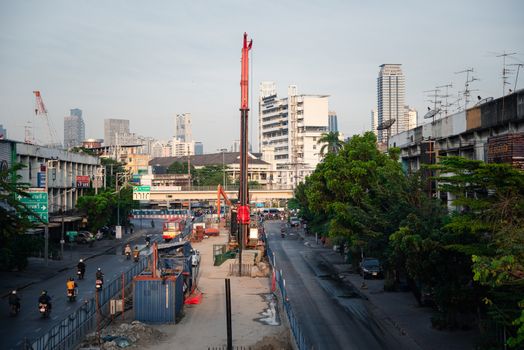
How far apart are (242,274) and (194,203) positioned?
135 meters

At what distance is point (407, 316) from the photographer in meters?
31.9

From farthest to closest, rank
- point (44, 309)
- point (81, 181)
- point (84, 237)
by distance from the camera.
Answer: point (81, 181)
point (84, 237)
point (44, 309)

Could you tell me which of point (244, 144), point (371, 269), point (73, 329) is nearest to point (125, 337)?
point (73, 329)

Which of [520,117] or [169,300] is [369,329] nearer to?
[169,300]

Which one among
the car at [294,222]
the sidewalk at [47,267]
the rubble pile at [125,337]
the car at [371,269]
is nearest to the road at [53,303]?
the sidewalk at [47,267]

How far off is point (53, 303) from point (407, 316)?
1989 centimetres

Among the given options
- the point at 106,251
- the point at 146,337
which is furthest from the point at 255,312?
the point at 106,251

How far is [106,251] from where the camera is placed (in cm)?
6725

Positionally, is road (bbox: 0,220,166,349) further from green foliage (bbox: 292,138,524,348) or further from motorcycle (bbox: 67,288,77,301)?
green foliage (bbox: 292,138,524,348)

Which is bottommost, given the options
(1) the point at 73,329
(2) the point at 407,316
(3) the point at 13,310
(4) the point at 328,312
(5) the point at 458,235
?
(4) the point at 328,312

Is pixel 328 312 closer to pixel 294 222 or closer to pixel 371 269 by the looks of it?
pixel 371 269

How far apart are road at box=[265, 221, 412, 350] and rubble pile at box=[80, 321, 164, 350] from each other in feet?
22.5

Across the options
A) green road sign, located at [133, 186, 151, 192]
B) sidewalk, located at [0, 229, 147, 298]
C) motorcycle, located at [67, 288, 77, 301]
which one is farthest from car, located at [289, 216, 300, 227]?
motorcycle, located at [67, 288, 77, 301]

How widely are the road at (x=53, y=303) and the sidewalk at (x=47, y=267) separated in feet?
2.58
